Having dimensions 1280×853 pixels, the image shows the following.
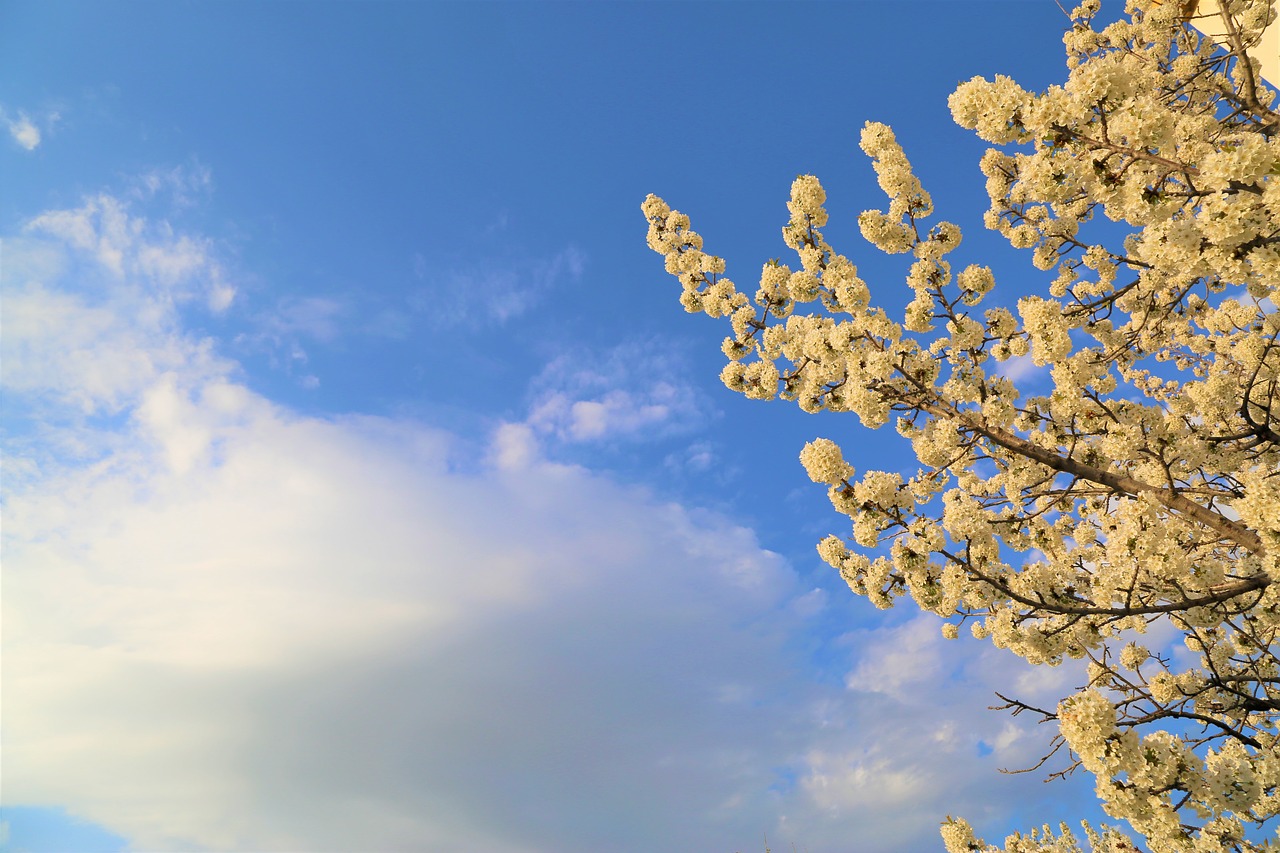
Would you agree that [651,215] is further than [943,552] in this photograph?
Yes

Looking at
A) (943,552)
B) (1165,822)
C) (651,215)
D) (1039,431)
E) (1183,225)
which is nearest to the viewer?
(1183,225)

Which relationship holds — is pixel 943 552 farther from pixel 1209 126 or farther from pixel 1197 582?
pixel 1209 126

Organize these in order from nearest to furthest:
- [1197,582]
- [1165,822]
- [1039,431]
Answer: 1. [1165,822]
2. [1197,582]
3. [1039,431]

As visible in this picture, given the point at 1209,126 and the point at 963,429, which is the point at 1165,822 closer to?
the point at 963,429

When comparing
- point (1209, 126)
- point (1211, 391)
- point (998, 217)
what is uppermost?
point (998, 217)

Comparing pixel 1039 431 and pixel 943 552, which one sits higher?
pixel 1039 431

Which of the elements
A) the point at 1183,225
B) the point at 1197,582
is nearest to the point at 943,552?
the point at 1197,582

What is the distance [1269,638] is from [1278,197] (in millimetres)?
7306

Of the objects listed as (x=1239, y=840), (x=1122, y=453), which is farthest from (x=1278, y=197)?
(x=1239, y=840)

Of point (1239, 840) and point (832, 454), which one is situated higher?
point (832, 454)

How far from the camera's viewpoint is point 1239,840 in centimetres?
784

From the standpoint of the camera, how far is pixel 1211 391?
9.62 metres

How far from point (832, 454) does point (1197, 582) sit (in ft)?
13.3

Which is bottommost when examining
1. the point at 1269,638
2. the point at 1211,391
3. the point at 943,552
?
the point at 1269,638
